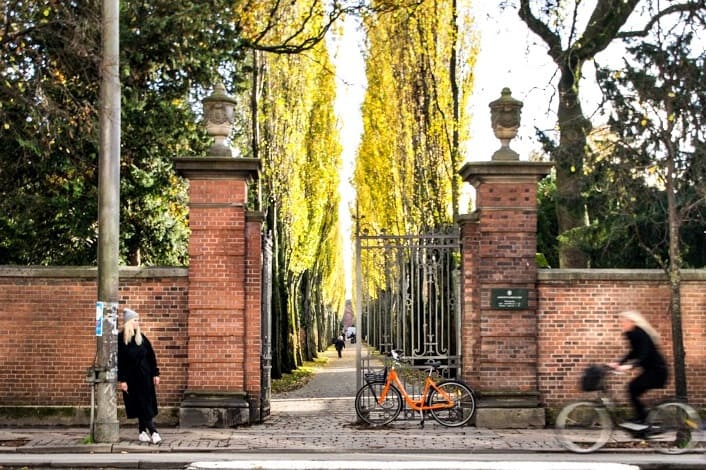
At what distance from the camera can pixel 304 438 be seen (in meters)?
13.8

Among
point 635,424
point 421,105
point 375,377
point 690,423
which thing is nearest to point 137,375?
point 375,377

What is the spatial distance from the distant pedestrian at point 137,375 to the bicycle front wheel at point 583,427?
17.5 ft

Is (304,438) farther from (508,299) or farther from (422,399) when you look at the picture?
(508,299)

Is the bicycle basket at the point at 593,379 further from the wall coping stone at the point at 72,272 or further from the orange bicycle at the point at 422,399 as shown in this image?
the wall coping stone at the point at 72,272

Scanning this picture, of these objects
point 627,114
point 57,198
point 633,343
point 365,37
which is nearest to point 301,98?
point 365,37

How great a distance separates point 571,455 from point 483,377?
3.05 metres

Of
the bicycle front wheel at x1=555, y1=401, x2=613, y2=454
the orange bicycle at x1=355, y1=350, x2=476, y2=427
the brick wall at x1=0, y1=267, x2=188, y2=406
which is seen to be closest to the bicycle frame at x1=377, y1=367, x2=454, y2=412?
the orange bicycle at x1=355, y1=350, x2=476, y2=427

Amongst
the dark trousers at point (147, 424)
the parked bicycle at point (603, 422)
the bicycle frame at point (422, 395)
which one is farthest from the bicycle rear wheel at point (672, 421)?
the dark trousers at point (147, 424)

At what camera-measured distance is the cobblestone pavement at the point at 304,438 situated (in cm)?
1255

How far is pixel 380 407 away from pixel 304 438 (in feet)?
6.36

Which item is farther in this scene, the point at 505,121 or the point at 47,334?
the point at 505,121

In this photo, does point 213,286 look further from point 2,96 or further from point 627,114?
point 627,114

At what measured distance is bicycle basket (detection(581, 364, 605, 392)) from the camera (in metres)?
11.9

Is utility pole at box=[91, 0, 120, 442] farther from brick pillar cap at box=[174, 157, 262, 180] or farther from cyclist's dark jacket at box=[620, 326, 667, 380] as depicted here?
cyclist's dark jacket at box=[620, 326, 667, 380]
